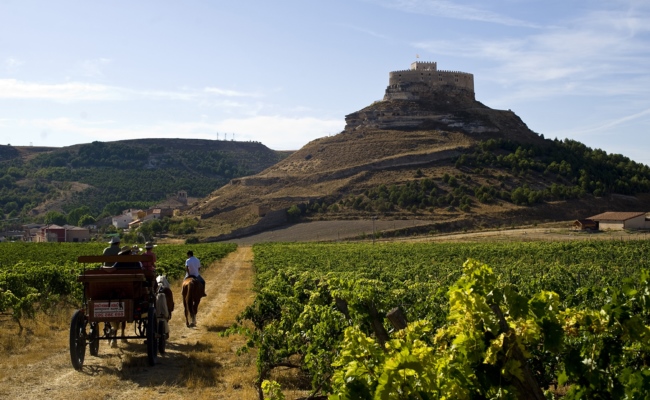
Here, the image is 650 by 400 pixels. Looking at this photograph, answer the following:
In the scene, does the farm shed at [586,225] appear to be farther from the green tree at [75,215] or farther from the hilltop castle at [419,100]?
the green tree at [75,215]

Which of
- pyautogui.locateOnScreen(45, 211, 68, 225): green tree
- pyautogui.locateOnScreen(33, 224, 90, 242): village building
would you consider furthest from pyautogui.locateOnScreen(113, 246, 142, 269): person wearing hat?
pyautogui.locateOnScreen(45, 211, 68, 225): green tree

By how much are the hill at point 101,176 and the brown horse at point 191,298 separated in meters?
126

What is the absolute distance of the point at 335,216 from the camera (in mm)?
89062

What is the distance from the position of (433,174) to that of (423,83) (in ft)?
104

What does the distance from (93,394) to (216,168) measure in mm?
186173

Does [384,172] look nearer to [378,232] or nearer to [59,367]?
[378,232]

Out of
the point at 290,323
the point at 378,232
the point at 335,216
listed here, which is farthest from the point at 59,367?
the point at 335,216

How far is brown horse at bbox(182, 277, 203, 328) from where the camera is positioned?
15.4m

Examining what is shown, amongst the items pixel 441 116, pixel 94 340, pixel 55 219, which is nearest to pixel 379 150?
pixel 441 116

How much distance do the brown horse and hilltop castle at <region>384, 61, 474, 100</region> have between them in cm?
11039

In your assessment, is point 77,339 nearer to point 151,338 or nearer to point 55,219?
point 151,338

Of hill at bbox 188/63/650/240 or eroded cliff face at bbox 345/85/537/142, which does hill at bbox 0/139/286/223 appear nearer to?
hill at bbox 188/63/650/240

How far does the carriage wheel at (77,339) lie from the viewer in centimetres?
1047

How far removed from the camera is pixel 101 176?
171750 mm
